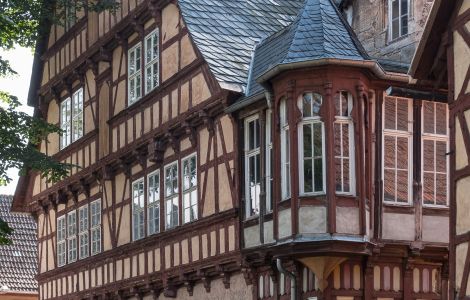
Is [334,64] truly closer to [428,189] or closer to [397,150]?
[397,150]

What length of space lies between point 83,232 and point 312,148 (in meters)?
12.9

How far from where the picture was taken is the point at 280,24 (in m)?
28.8

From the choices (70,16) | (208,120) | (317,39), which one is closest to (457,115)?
(317,39)

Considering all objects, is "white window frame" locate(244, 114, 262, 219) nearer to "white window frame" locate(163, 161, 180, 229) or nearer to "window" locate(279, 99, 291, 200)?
"window" locate(279, 99, 291, 200)

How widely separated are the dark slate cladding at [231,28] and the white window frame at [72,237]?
30.2 ft

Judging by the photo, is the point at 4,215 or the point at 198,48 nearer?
the point at 198,48

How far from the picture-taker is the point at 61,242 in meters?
36.3

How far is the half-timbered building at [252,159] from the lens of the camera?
23.0 meters

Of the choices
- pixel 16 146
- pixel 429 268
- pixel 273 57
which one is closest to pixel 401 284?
pixel 429 268

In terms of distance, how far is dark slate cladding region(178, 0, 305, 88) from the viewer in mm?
26391

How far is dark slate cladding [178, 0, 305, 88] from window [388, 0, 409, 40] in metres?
2.87

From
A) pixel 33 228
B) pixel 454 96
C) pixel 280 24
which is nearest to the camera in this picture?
pixel 454 96

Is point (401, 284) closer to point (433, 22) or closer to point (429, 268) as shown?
point (429, 268)

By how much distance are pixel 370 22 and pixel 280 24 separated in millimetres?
2347
